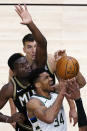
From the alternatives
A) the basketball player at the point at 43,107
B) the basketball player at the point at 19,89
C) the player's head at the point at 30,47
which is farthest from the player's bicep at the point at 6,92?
the player's head at the point at 30,47

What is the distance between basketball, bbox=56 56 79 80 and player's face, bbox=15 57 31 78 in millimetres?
236

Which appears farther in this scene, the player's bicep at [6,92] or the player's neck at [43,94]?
the player's bicep at [6,92]

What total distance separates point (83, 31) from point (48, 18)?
61 cm

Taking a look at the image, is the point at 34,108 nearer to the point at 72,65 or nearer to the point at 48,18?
the point at 72,65

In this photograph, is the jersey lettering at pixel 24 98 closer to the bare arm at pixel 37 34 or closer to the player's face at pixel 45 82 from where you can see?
the bare arm at pixel 37 34

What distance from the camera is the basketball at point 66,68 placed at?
3805mm

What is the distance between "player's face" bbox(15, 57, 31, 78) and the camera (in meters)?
3.94

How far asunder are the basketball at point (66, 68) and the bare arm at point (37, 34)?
16 cm

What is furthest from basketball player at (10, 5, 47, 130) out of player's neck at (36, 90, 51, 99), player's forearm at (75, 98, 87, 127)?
player's forearm at (75, 98, 87, 127)

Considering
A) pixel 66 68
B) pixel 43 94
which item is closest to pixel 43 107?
pixel 43 94

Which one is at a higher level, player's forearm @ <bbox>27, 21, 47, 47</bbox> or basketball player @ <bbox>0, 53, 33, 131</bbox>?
player's forearm @ <bbox>27, 21, 47, 47</bbox>

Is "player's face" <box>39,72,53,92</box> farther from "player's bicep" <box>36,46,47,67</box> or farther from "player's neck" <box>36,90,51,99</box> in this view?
"player's bicep" <box>36,46,47,67</box>

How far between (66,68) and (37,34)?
0.34 metres

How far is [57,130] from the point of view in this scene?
12.2 ft
